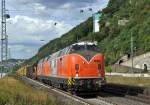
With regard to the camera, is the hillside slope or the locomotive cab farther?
the hillside slope

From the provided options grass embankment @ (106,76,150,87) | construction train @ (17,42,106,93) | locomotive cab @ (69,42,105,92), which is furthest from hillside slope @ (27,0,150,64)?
locomotive cab @ (69,42,105,92)

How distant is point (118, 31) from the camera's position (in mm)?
156125

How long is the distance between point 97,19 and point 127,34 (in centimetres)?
5170

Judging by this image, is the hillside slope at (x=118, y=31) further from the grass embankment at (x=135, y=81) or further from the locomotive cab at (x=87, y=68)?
the locomotive cab at (x=87, y=68)

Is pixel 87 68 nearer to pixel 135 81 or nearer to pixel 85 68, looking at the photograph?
pixel 85 68

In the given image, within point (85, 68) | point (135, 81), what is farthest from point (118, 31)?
point (85, 68)

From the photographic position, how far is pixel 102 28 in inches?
6781

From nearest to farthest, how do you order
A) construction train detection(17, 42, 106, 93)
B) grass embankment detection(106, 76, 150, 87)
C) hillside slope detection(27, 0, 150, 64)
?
construction train detection(17, 42, 106, 93) → grass embankment detection(106, 76, 150, 87) → hillside slope detection(27, 0, 150, 64)

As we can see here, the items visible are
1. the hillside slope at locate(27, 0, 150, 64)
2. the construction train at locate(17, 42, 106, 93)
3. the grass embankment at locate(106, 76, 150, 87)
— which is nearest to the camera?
the construction train at locate(17, 42, 106, 93)

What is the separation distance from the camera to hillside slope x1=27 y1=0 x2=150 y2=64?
127500 mm

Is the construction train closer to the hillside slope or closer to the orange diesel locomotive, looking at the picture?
the orange diesel locomotive

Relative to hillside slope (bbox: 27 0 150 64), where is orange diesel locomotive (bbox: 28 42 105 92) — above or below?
below

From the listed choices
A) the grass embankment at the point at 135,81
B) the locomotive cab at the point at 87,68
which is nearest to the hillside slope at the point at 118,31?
the grass embankment at the point at 135,81

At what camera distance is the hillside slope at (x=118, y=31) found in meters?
128
